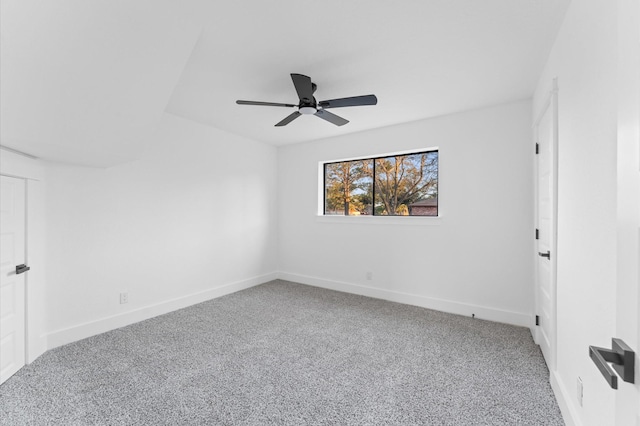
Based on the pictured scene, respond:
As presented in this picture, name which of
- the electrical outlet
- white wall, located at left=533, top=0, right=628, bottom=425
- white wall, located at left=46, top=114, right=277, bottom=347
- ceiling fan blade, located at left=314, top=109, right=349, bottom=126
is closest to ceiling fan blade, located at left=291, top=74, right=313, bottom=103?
ceiling fan blade, located at left=314, top=109, right=349, bottom=126

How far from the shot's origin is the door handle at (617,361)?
55 cm

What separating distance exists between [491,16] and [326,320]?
307cm

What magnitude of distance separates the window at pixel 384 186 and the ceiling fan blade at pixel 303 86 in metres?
2.09

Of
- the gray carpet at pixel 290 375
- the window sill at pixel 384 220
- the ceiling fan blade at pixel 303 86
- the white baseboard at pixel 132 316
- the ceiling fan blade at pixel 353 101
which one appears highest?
the ceiling fan blade at pixel 303 86

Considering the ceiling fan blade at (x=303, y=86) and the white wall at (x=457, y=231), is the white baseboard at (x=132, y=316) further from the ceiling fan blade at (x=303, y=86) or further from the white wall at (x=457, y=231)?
the ceiling fan blade at (x=303, y=86)

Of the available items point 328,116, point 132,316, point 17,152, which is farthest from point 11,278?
point 328,116

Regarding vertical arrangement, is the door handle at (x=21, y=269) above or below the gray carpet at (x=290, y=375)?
above

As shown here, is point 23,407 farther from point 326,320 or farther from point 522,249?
point 522,249

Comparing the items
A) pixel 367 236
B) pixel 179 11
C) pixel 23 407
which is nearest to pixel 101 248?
pixel 23 407

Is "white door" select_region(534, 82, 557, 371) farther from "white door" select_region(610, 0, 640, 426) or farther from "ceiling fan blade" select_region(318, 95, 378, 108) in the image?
"white door" select_region(610, 0, 640, 426)

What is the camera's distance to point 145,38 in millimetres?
1614

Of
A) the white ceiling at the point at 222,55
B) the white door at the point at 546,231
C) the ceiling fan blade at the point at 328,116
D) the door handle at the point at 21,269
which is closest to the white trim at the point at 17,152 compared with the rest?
the white ceiling at the point at 222,55

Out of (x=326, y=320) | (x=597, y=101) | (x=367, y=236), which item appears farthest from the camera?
(x=367, y=236)

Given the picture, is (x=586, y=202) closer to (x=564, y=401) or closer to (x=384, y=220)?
(x=564, y=401)
